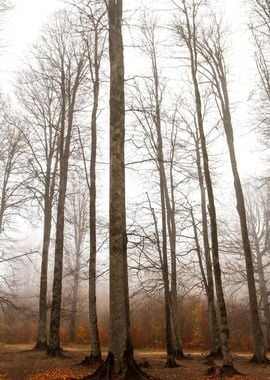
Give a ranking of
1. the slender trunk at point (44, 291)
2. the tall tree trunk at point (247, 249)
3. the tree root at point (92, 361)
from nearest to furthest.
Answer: the tree root at point (92, 361) → the tall tree trunk at point (247, 249) → the slender trunk at point (44, 291)

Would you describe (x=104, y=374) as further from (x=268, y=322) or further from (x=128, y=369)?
(x=268, y=322)

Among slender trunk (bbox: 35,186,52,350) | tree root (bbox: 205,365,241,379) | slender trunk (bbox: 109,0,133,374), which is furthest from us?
slender trunk (bbox: 35,186,52,350)

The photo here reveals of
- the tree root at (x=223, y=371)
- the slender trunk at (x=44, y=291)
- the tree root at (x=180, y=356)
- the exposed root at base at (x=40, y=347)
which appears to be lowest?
the tree root at (x=180, y=356)

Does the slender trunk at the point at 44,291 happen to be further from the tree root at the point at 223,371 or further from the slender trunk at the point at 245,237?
the tree root at the point at 223,371

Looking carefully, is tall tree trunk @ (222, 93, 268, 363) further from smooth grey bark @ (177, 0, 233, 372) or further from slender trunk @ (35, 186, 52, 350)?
slender trunk @ (35, 186, 52, 350)

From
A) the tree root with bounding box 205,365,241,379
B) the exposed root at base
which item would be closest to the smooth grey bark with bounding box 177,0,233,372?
the tree root with bounding box 205,365,241,379

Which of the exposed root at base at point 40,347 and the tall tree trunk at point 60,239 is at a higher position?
the tall tree trunk at point 60,239

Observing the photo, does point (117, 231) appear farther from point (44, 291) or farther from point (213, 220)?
point (44, 291)

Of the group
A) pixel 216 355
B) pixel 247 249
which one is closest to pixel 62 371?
pixel 216 355

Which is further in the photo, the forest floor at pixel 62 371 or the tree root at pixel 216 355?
the tree root at pixel 216 355

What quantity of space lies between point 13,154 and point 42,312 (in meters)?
7.71

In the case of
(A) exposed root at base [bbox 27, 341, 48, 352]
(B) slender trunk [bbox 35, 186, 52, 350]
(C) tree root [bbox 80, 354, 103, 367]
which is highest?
(B) slender trunk [bbox 35, 186, 52, 350]

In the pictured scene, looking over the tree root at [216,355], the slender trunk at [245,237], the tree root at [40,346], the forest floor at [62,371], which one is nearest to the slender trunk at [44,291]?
the tree root at [40,346]

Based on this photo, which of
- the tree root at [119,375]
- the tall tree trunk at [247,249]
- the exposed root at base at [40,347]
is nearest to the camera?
the tree root at [119,375]
